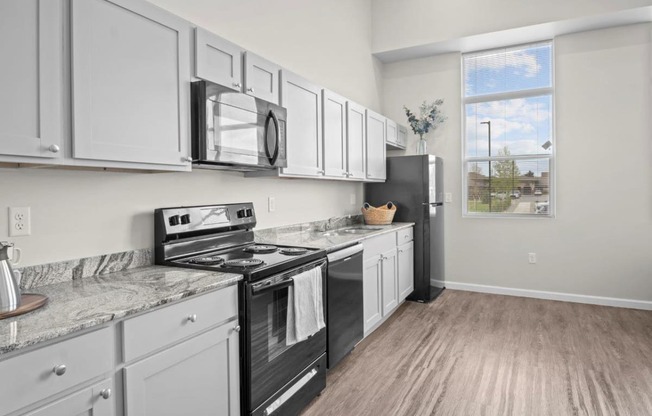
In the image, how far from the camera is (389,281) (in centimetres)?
368

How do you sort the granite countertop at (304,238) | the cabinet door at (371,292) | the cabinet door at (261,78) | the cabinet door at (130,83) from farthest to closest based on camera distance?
the cabinet door at (371,292)
the granite countertop at (304,238)
the cabinet door at (261,78)
the cabinet door at (130,83)

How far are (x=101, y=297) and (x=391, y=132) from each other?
3803 millimetres

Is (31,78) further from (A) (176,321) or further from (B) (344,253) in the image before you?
(B) (344,253)

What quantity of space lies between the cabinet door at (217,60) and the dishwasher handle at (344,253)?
3.86 ft

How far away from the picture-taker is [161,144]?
1.77 m

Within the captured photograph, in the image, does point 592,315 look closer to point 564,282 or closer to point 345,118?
point 564,282

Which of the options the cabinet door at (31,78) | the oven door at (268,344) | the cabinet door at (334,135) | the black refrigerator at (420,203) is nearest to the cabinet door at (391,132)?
the black refrigerator at (420,203)

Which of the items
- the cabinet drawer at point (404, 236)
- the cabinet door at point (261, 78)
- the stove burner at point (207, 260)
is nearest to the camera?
the stove burner at point (207, 260)

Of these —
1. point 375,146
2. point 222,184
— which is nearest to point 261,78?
point 222,184

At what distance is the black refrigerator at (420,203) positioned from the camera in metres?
4.36

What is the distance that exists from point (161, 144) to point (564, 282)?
14.8 ft

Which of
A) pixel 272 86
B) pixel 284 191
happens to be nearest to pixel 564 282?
pixel 284 191

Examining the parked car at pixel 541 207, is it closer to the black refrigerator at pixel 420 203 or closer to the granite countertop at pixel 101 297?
the black refrigerator at pixel 420 203

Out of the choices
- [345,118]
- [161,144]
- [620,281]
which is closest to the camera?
[161,144]
